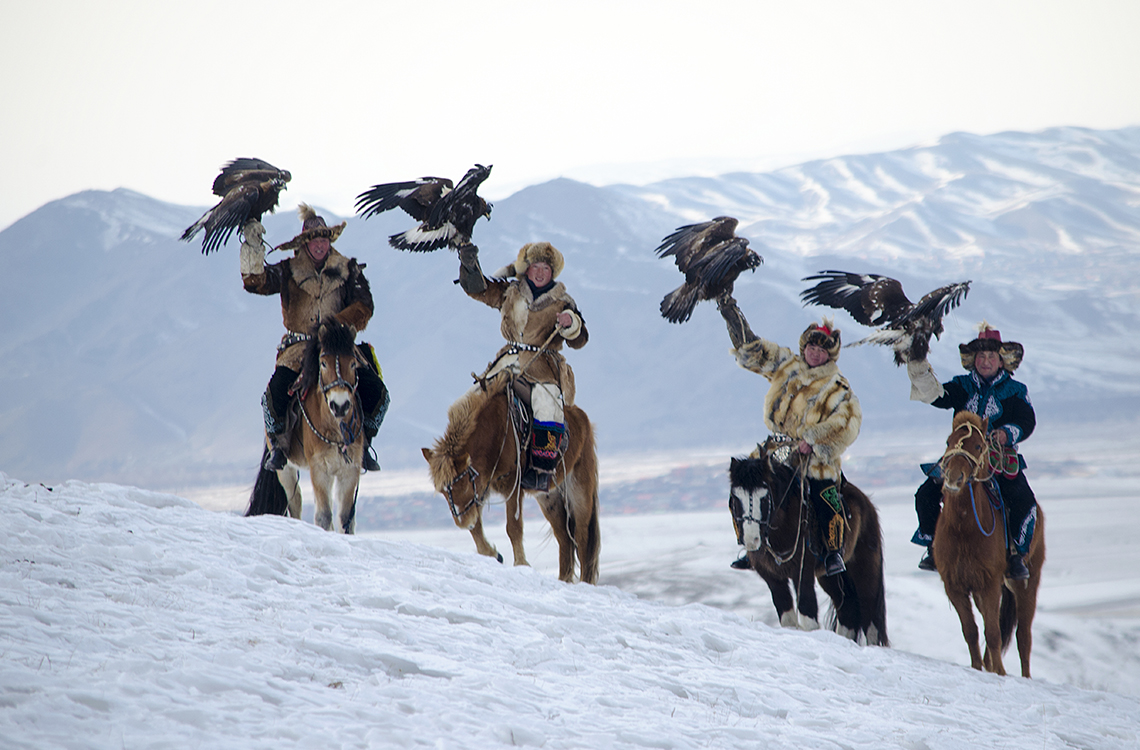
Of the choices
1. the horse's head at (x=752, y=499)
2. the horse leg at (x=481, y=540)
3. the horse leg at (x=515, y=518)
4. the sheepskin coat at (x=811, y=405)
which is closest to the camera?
the horse's head at (x=752, y=499)

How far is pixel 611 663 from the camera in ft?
15.6

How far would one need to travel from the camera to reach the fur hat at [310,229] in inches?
307

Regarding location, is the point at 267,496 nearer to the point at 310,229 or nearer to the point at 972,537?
the point at 310,229

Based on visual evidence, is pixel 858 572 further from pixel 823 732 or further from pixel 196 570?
pixel 196 570

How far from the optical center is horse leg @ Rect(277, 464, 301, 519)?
25.9 feet

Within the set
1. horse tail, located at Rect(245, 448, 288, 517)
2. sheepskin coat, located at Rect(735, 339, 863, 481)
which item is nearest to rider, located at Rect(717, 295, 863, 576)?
sheepskin coat, located at Rect(735, 339, 863, 481)

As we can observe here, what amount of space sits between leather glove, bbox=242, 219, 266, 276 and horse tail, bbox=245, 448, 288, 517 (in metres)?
1.55

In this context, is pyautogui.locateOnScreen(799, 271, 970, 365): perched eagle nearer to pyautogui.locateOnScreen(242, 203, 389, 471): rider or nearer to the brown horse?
the brown horse

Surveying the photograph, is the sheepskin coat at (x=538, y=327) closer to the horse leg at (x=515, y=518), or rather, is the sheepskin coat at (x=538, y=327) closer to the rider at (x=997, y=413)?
the horse leg at (x=515, y=518)

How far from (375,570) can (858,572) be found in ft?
13.5

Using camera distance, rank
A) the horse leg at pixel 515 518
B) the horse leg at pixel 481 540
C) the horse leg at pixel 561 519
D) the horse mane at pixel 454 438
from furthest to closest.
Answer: the horse leg at pixel 561 519 < the horse leg at pixel 515 518 < the horse leg at pixel 481 540 < the horse mane at pixel 454 438

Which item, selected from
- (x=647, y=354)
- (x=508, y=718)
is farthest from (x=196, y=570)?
(x=647, y=354)

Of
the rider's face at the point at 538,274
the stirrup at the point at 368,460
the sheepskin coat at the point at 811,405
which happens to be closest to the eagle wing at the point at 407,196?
the rider's face at the point at 538,274

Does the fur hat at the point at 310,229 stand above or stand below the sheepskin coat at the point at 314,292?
above
